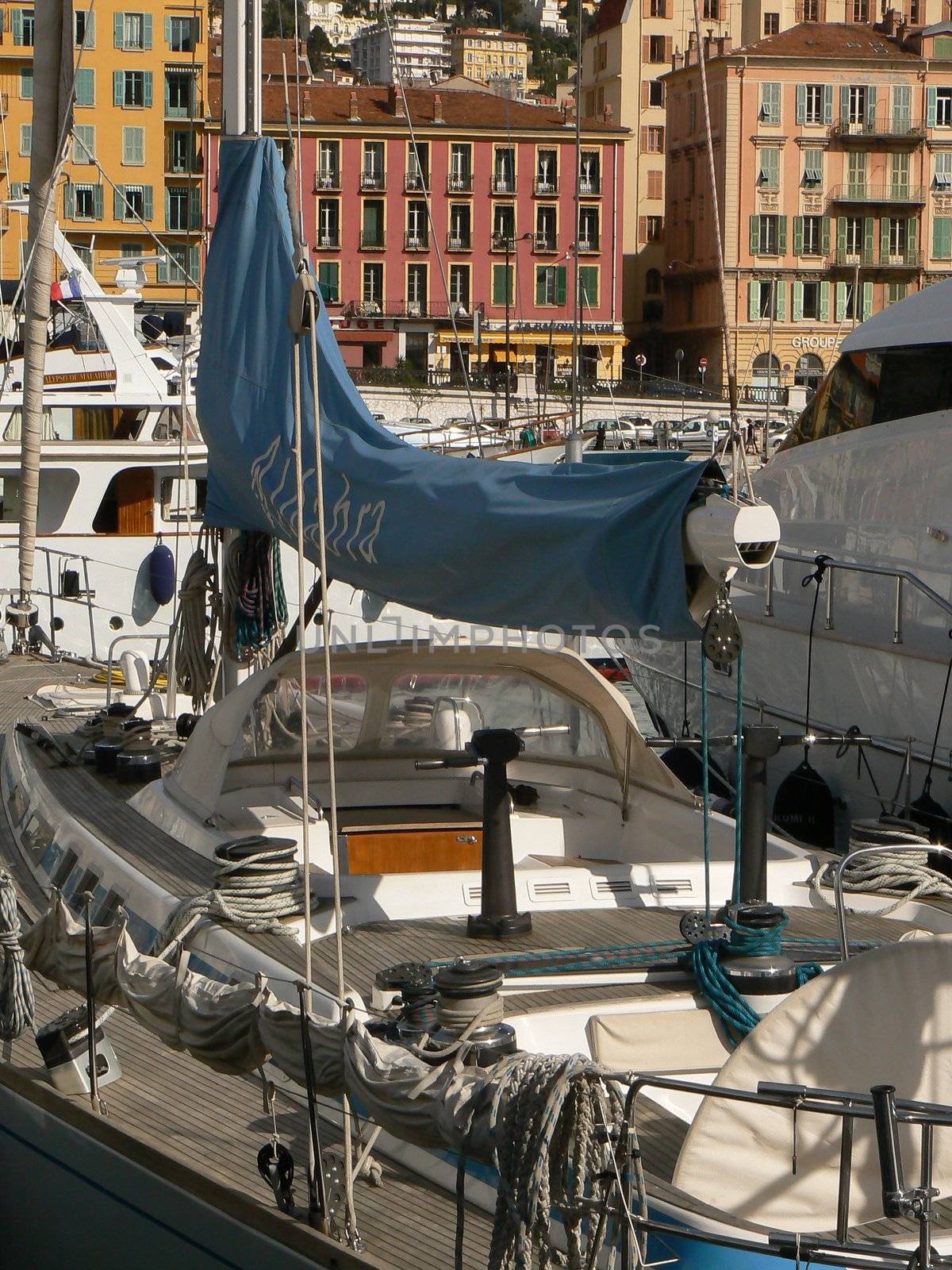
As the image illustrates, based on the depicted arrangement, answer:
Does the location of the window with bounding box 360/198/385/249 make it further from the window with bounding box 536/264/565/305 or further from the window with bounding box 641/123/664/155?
the window with bounding box 641/123/664/155

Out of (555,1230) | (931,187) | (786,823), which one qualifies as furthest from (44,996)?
(931,187)

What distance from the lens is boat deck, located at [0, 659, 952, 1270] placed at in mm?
4148

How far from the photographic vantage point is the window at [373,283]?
210ft

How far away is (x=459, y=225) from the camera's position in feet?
211

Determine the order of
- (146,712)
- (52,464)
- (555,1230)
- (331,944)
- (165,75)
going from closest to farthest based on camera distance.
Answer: (555,1230), (331,944), (146,712), (52,464), (165,75)

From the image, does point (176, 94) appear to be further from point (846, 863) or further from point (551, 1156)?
point (551, 1156)

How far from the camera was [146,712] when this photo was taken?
9.57m

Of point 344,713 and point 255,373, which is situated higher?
point 255,373

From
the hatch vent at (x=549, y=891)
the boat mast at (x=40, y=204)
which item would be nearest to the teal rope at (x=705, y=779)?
the hatch vent at (x=549, y=891)

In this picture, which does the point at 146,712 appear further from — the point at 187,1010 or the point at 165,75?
the point at 165,75

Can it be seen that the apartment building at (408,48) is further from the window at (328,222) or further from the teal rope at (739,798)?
the teal rope at (739,798)

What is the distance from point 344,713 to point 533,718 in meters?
0.76

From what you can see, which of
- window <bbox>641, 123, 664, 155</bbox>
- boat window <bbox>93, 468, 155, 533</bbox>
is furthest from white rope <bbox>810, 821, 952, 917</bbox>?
window <bbox>641, 123, 664, 155</bbox>

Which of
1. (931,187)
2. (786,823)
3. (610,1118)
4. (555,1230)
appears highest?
(931,187)
